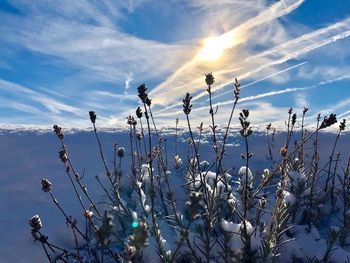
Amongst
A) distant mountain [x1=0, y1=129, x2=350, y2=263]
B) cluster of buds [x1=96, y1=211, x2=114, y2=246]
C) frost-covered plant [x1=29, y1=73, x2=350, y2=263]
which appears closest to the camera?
cluster of buds [x1=96, y1=211, x2=114, y2=246]

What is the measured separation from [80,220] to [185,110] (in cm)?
208

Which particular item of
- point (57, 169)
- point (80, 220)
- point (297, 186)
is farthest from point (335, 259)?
point (57, 169)

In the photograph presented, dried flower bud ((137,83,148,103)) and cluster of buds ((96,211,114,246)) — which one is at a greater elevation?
dried flower bud ((137,83,148,103))

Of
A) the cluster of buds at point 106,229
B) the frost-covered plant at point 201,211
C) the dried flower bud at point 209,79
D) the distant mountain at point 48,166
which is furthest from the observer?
the distant mountain at point 48,166

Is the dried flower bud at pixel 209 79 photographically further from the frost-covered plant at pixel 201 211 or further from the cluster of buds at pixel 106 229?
the cluster of buds at pixel 106 229

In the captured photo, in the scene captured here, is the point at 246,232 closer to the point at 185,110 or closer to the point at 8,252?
the point at 185,110

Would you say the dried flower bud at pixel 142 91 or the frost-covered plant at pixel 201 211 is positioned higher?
the dried flower bud at pixel 142 91

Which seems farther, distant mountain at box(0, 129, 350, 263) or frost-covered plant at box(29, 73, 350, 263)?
distant mountain at box(0, 129, 350, 263)

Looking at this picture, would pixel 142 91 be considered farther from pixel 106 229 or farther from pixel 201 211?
pixel 106 229

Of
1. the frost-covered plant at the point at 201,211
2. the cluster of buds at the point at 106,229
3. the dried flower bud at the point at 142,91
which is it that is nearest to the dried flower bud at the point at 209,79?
the frost-covered plant at the point at 201,211

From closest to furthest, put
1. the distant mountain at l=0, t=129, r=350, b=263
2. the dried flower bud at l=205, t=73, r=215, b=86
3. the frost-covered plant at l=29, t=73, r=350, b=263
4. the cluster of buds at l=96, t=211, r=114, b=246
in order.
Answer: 1. the cluster of buds at l=96, t=211, r=114, b=246
2. the frost-covered plant at l=29, t=73, r=350, b=263
3. the dried flower bud at l=205, t=73, r=215, b=86
4. the distant mountain at l=0, t=129, r=350, b=263

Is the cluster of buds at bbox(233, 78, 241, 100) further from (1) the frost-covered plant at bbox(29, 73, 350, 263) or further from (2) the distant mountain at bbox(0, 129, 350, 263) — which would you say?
(2) the distant mountain at bbox(0, 129, 350, 263)

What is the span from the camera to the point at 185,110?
2.49 metres

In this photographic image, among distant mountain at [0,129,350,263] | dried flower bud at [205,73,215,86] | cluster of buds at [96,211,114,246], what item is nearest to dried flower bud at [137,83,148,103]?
dried flower bud at [205,73,215,86]
